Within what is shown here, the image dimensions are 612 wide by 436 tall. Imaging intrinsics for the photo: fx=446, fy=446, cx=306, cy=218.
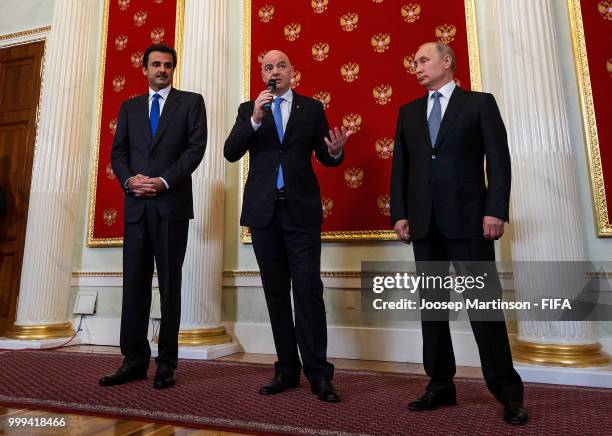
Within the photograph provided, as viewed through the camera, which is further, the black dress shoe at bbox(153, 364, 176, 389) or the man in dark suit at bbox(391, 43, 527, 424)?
the black dress shoe at bbox(153, 364, 176, 389)

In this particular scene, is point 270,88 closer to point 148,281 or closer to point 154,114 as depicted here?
point 154,114

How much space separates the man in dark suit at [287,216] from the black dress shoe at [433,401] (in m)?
0.35

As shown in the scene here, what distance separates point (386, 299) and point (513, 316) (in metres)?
0.74

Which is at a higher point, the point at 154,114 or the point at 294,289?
the point at 154,114

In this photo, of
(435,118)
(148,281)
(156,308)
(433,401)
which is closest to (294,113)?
(435,118)

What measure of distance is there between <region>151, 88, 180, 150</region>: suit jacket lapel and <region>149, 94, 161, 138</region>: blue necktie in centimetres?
3

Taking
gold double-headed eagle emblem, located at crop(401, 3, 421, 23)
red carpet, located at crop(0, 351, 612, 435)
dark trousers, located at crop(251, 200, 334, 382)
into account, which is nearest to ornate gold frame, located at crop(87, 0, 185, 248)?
red carpet, located at crop(0, 351, 612, 435)

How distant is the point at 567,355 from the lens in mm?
2143

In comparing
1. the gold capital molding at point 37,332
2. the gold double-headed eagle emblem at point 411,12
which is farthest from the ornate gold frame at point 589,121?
the gold capital molding at point 37,332

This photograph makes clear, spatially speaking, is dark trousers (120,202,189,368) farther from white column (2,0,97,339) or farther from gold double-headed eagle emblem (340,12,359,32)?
gold double-headed eagle emblem (340,12,359,32)

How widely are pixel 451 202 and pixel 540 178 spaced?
3.40 feet

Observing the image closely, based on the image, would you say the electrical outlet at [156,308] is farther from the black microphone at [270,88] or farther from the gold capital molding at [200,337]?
the black microphone at [270,88]

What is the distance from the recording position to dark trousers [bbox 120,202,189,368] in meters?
2.01

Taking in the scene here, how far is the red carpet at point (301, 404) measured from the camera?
1.44 meters
